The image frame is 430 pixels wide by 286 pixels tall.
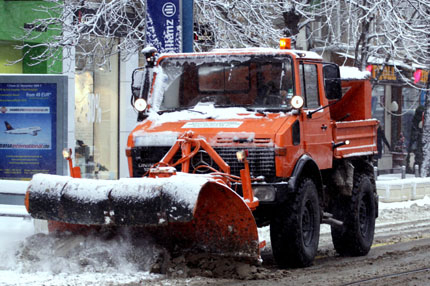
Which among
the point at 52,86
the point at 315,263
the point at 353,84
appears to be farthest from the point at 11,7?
the point at 315,263

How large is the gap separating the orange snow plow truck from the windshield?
0.01 metres

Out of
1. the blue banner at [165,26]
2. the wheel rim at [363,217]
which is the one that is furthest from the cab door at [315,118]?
the blue banner at [165,26]

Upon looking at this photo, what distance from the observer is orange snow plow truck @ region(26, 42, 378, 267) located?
8.16 m

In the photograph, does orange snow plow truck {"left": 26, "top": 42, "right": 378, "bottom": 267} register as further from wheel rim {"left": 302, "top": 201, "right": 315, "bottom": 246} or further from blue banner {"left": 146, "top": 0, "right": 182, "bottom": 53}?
blue banner {"left": 146, "top": 0, "right": 182, "bottom": 53}

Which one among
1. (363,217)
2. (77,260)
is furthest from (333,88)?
(77,260)

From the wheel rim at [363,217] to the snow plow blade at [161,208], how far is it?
3.35 m

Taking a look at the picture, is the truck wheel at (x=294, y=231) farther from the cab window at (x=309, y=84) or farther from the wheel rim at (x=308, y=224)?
the cab window at (x=309, y=84)

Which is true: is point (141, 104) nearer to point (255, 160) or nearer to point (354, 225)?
point (255, 160)

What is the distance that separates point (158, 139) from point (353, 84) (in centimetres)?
368

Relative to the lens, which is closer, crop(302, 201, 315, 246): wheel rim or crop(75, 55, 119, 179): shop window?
crop(302, 201, 315, 246): wheel rim

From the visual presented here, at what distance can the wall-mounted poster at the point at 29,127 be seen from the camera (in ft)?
39.7

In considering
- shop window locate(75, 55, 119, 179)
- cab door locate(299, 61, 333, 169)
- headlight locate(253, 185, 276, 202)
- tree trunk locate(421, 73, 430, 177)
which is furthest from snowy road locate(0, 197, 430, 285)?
tree trunk locate(421, 73, 430, 177)

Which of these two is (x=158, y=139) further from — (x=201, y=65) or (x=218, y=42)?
(x=218, y=42)

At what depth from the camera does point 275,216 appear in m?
9.38
